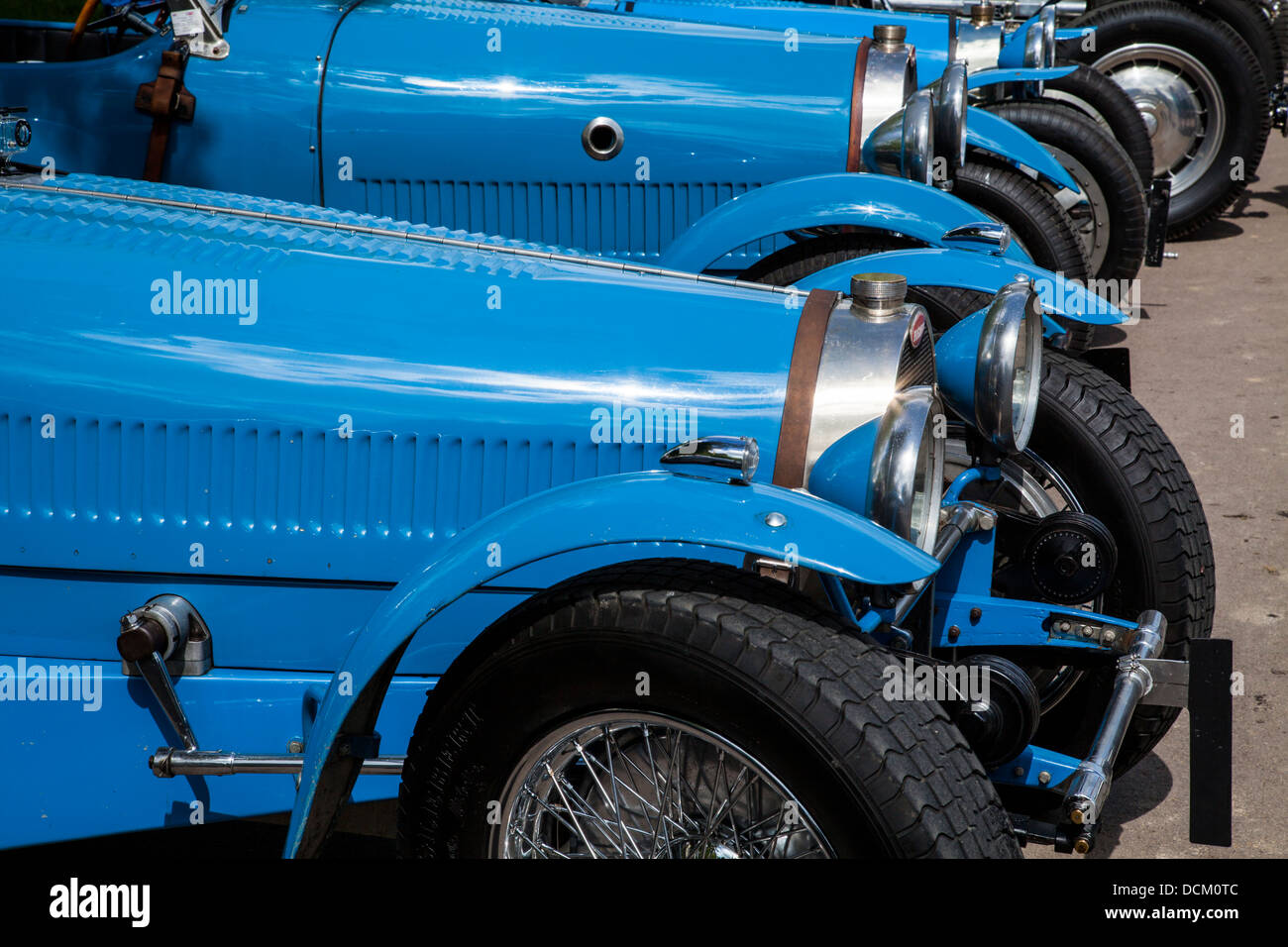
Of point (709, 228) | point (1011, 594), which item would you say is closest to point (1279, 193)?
point (709, 228)

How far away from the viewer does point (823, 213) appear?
3.63m

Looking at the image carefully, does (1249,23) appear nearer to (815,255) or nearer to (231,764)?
(815,255)

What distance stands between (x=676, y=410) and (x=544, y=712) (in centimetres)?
59

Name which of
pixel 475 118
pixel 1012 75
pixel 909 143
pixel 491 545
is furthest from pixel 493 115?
pixel 1012 75

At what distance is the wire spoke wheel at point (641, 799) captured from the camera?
180cm

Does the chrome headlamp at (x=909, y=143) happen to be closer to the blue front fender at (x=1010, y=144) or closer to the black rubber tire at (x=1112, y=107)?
the blue front fender at (x=1010, y=144)

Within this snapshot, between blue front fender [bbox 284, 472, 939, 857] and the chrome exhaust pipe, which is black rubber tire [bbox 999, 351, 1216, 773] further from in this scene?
the chrome exhaust pipe

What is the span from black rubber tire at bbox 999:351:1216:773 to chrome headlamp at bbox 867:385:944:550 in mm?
839

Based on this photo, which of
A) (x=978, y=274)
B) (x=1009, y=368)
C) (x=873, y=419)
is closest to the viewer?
(x=873, y=419)

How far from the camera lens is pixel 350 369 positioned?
7.11 ft

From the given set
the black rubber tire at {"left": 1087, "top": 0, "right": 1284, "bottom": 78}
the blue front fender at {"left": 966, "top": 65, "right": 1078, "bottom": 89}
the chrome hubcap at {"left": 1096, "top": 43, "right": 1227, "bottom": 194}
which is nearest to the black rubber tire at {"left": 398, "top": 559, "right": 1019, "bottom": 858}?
the blue front fender at {"left": 966, "top": 65, "right": 1078, "bottom": 89}

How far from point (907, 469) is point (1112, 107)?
16.6 ft
